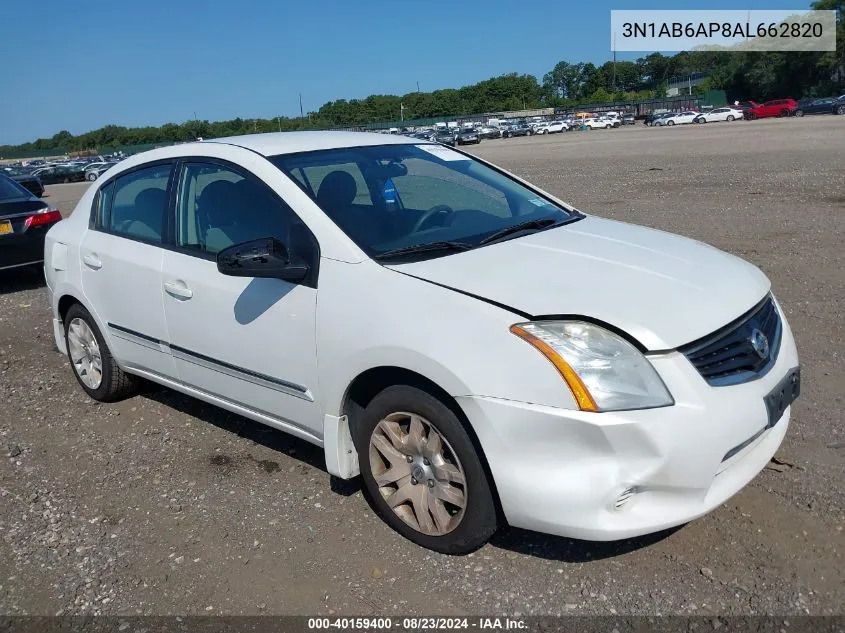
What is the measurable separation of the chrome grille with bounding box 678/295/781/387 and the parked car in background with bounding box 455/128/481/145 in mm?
57038

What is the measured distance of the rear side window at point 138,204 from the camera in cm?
430

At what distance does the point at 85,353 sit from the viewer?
5.16 metres

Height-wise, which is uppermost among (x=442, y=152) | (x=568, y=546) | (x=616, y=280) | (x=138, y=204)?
(x=442, y=152)

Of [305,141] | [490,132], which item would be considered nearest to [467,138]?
[490,132]

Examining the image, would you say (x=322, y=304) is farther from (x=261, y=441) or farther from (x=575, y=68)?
(x=575, y=68)

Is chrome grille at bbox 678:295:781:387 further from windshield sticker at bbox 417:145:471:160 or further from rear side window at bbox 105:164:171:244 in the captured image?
rear side window at bbox 105:164:171:244

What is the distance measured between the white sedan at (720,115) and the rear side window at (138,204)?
2698 inches

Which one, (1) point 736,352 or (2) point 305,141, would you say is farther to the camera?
(2) point 305,141

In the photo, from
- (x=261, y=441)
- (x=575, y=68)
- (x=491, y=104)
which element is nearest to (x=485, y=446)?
(x=261, y=441)

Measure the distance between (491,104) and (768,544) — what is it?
152 metres

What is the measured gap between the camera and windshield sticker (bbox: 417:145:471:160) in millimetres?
4461

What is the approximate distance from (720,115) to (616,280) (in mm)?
69713

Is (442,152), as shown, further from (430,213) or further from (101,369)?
(101,369)

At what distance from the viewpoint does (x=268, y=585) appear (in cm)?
308
